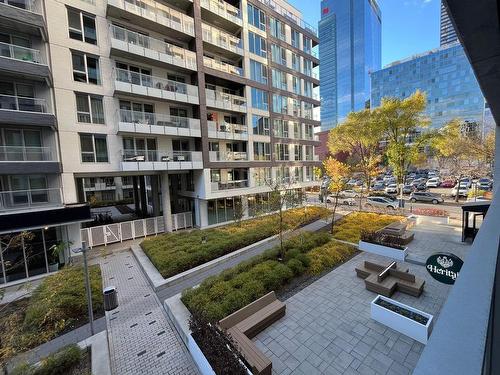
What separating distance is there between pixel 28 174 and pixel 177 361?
47.9 feet

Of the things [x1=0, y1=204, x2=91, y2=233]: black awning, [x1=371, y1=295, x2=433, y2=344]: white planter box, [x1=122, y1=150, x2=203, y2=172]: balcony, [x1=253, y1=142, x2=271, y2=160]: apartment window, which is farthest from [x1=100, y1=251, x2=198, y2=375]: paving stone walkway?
[x1=253, y1=142, x2=271, y2=160]: apartment window

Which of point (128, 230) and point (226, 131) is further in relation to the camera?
point (226, 131)

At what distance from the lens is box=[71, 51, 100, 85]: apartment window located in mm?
14921

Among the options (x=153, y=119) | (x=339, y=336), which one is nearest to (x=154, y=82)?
(x=153, y=119)

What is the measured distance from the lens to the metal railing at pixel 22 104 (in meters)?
12.5

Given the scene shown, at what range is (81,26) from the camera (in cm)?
1498

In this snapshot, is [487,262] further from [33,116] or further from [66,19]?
[66,19]

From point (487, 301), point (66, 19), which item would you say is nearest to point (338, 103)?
point (66, 19)

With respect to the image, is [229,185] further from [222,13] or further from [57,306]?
[222,13]

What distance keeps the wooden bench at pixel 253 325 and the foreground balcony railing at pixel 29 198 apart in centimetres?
1362

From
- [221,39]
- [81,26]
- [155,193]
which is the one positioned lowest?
[155,193]

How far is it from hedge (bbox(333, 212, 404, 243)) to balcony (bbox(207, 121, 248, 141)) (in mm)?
12353

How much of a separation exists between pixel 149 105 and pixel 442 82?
107 metres

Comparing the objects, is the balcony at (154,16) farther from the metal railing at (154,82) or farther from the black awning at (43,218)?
the black awning at (43,218)
